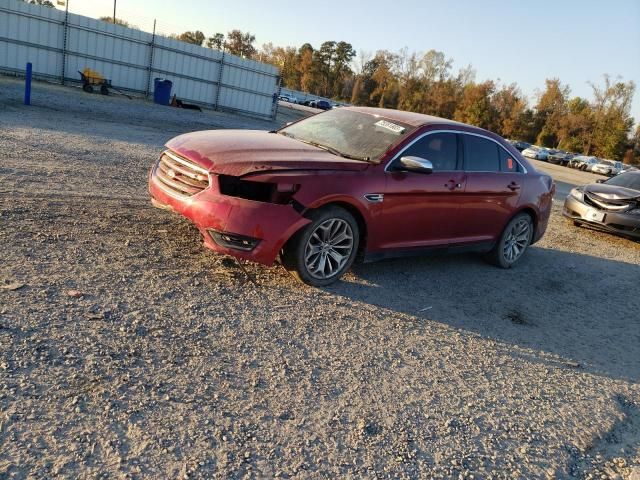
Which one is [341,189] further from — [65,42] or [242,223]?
[65,42]

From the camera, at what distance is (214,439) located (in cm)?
273

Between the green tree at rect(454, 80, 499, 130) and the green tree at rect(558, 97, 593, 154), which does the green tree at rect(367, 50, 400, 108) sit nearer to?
the green tree at rect(454, 80, 499, 130)

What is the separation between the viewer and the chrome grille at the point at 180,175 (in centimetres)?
468

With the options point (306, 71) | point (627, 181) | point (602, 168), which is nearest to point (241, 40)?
point (306, 71)

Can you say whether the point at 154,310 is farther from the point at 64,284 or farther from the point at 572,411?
the point at 572,411

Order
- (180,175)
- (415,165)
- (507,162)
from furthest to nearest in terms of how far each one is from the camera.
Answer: (507,162), (415,165), (180,175)

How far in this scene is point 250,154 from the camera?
4.78m

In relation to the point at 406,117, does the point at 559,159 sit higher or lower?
lower

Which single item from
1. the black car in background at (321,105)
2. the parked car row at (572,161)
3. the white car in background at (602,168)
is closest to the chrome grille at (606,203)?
the white car in background at (602,168)

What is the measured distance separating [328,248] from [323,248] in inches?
2.3

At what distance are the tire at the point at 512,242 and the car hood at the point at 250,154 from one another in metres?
2.85

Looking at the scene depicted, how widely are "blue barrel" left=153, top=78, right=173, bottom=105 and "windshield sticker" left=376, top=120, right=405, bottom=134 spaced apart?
1989 cm

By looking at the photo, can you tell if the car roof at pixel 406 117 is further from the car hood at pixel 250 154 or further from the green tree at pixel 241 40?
the green tree at pixel 241 40

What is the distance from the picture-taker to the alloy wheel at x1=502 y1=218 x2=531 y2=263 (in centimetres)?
718
